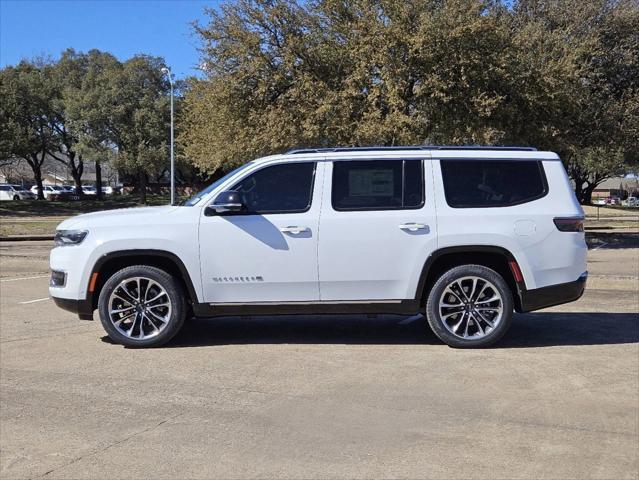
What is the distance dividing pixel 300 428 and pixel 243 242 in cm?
239

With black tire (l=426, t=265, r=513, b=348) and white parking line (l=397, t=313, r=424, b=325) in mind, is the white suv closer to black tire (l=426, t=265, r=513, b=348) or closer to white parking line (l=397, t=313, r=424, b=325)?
black tire (l=426, t=265, r=513, b=348)

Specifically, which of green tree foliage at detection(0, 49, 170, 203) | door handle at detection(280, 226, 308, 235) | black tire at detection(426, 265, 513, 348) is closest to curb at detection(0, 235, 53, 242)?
door handle at detection(280, 226, 308, 235)

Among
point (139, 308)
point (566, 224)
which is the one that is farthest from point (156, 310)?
point (566, 224)

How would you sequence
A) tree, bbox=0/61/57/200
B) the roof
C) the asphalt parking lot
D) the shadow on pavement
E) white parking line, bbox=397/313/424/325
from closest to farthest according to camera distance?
the asphalt parking lot
the roof
the shadow on pavement
white parking line, bbox=397/313/424/325
tree, bbox=0/61/57/200

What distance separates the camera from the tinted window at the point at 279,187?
671 cm

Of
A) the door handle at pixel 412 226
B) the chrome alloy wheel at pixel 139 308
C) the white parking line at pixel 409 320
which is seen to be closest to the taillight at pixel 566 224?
the door handle at pixel 412 226

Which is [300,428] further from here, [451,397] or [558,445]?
[558,445]

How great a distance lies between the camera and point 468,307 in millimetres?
6691

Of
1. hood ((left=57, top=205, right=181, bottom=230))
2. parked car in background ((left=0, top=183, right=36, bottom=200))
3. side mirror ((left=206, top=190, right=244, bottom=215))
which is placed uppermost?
parked car in background ((left=0, top=183, right=36, bottom=200))

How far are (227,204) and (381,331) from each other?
2385 millimetres

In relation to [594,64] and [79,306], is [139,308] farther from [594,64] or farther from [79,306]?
[594,64]

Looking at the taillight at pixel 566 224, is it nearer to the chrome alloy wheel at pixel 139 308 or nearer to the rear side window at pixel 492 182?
the rear side window at pixel 492 182

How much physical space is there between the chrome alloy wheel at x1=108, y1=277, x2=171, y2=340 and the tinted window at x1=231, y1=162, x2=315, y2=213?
1.28m

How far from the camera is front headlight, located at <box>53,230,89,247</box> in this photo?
668cm
